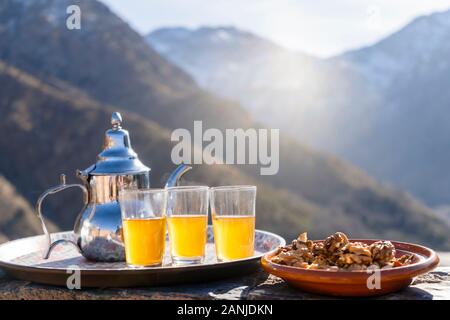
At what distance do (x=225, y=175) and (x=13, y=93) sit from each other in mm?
6728

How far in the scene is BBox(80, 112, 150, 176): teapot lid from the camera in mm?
1679

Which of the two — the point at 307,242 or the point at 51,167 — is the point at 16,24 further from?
the point at 307,242

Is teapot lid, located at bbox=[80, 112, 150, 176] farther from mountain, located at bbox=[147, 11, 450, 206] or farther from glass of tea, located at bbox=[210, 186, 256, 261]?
mountain, located at bbox=[147, 11, 450, 206]

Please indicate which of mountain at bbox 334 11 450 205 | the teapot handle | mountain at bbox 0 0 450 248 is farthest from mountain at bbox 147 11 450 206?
the teapot handle

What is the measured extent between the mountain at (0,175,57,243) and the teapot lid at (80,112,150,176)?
371 inches

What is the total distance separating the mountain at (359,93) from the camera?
1234 inches

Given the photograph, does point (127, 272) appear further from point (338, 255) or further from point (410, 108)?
point (410, 108)

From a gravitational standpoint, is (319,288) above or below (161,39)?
below

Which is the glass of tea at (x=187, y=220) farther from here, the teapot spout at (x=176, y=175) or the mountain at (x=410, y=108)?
the mountain at (x=410, y=108)

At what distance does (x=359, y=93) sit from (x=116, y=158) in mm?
34806

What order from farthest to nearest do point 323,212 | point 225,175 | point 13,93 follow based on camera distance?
point 13,93
point 323,212
point 225,175

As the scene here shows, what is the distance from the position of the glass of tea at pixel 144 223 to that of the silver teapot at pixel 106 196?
0.50ft

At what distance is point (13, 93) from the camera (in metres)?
16.9
